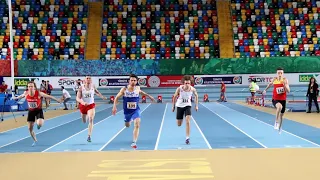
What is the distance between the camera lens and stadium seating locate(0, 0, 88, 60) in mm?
37000

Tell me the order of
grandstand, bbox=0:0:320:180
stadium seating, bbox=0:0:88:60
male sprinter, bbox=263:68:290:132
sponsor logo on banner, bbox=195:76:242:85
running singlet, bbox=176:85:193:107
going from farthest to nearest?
stadium seating, bbox=0:0:88:60 → sponsor logo on banner, bbox=195:76:242:85 → male sprinter, bbox=263:68:290:132 → running singlet, bbox=176:85:193:107 → grandstand, bbox=0:0:320:180

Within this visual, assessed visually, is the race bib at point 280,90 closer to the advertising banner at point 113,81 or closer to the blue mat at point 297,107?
the blue mat at point 297,107

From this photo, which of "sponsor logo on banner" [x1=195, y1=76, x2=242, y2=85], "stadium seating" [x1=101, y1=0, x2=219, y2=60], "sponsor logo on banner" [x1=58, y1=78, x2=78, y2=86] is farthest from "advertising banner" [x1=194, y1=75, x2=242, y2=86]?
"sponsor logo on banner" [x1=58, y1=78, x2=78, y2=86]

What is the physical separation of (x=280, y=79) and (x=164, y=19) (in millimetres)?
28280

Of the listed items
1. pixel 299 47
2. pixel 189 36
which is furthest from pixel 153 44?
pixel 299 47

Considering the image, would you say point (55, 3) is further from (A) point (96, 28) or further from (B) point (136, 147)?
(B) point (136, 147)

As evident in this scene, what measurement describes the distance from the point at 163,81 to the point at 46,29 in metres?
12.2

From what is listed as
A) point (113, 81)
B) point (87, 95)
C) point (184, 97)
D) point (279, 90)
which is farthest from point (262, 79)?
point (87, 95)

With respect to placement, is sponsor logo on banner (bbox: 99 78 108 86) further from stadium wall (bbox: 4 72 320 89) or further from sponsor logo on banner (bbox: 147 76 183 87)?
sponsor logo on banner (bbox: 147 76 183 87)

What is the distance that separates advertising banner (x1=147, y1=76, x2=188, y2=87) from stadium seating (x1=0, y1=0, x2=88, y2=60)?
6.44m

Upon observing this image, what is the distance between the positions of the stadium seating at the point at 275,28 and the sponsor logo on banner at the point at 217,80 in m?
3.17

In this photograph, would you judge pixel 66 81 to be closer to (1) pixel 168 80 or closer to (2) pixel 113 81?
(2) pixel 113 81

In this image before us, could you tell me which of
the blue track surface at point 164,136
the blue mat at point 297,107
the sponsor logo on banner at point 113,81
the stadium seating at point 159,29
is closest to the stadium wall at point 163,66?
the sponsor logo on banner at point 113,81

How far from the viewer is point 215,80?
34156mm
